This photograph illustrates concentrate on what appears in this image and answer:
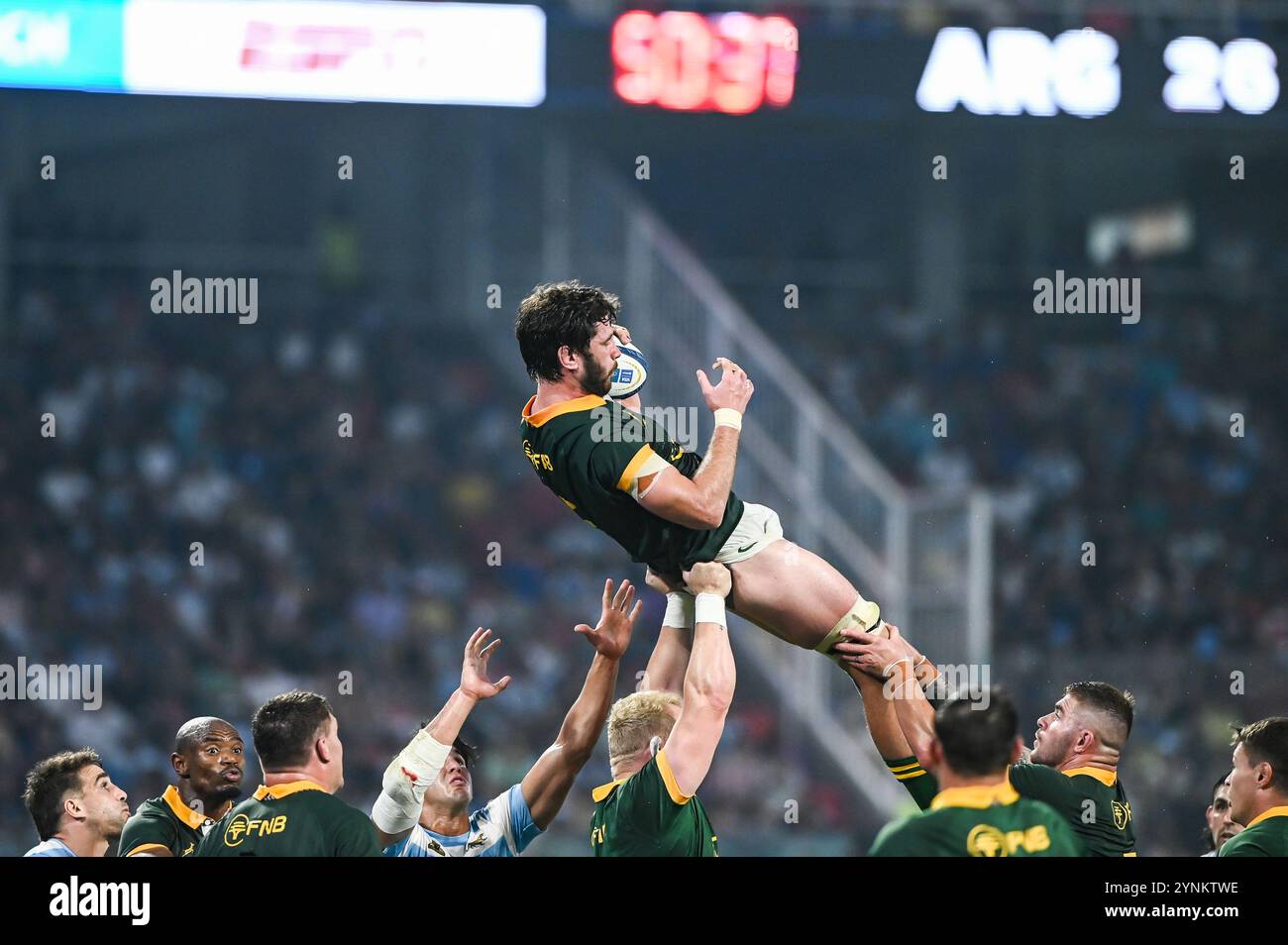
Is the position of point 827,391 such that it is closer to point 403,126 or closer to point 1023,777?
point 403,126

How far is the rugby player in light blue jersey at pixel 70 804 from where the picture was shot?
615cm

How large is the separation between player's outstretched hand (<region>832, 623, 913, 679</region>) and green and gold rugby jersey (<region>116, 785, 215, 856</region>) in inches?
95.8

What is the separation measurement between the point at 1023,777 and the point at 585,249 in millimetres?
12793

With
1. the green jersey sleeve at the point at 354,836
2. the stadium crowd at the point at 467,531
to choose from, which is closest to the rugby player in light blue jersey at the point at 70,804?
the green jersey sleeve at the point at 354,836

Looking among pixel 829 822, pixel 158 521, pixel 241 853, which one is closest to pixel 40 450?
pixel 158 521

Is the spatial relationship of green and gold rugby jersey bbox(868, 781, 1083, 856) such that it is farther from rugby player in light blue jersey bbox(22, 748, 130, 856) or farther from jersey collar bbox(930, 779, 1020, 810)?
rugby player in light blue jersey bbox(22, 748, 130, 856)

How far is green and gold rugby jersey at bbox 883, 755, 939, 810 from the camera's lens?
647cm

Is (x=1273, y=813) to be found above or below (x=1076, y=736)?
below

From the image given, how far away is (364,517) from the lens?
673 inches

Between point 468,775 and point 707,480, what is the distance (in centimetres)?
155

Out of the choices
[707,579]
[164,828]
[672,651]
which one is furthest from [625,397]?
[164,828]

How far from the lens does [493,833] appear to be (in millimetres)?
6684

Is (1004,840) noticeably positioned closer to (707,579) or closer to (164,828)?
(707,579)

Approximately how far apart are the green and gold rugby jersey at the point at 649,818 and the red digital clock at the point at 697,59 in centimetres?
1073
